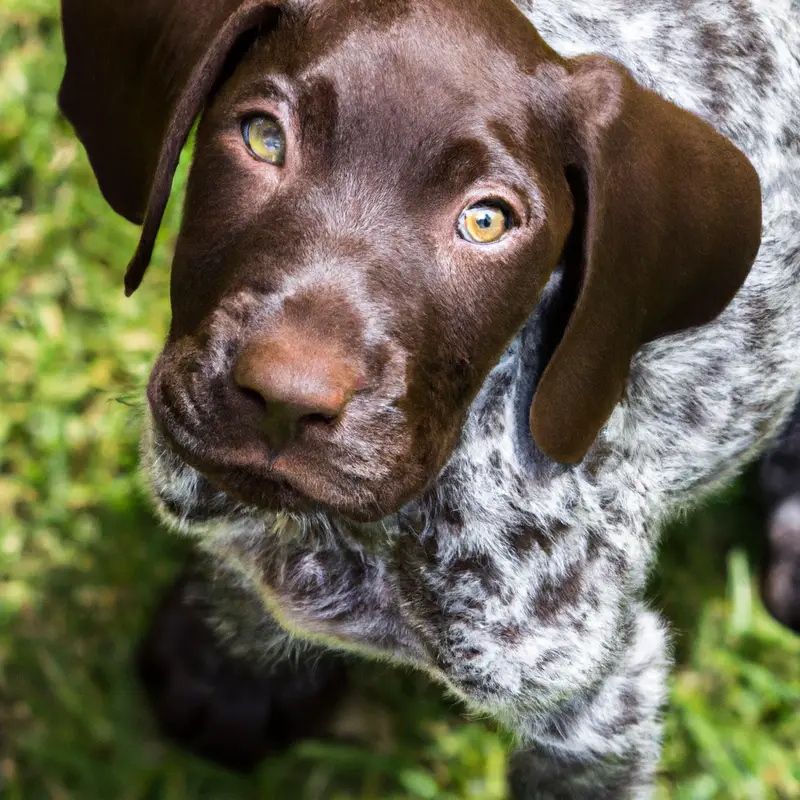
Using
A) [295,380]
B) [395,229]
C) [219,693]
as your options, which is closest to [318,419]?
[295,380]

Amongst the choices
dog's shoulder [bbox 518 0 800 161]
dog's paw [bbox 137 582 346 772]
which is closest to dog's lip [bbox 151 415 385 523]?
dog's shoulder [bbox 518 0 800 161]

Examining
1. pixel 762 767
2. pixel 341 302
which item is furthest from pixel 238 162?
pixel 762 767

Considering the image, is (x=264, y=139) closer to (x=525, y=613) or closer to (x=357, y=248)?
(x=357, y=248)

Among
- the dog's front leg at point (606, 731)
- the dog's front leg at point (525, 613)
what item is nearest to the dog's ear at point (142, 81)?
the dog's front leg at point (525, 613)

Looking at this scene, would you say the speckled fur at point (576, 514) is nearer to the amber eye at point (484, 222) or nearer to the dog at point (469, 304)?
the dog at point (469, 304)

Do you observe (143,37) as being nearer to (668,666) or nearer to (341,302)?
(341,302)

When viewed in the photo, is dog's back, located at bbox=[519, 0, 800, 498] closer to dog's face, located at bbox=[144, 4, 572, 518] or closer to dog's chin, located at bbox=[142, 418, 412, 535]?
dog's face, located at bbox=[144, 4, 572, 518]
